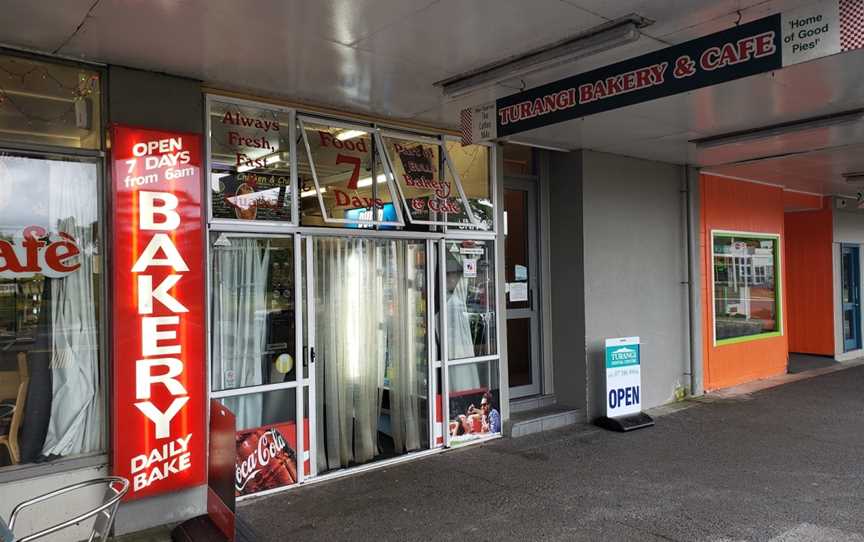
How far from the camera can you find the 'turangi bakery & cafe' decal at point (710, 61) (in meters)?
3.16

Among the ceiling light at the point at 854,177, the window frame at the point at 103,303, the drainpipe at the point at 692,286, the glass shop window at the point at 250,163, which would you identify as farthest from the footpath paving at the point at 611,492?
the ceiling light at the point at 854,177

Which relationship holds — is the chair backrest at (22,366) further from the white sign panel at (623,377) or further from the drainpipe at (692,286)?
the drainpipe at (692,286)

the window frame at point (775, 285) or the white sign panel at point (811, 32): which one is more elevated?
the white sign panel at point (811, 32)

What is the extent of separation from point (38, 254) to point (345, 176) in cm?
242

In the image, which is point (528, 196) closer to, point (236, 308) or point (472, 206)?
point (472, 206)

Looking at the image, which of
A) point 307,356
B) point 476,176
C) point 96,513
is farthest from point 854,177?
point 96,513

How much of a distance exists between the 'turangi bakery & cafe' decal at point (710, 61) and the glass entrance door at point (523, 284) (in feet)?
9.50

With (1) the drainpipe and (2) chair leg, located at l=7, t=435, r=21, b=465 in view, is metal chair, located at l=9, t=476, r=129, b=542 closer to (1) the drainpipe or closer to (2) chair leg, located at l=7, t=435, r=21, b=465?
(2) chair leg, located at l=7, t=435, r=21, b=465

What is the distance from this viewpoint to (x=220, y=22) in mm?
3670

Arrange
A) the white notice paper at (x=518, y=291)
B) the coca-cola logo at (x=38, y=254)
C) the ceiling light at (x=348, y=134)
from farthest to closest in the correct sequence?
the white notice paper at (x=518, y=291)
the ceiling light at (x=348, y=134)
the coca-cola logo at (x=38, y=254)

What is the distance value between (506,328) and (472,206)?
1.38 m

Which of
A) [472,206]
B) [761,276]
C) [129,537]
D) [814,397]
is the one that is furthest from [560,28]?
[761,276]

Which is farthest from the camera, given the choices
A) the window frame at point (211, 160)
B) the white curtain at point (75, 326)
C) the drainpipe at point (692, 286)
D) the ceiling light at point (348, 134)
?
the drainpipe at point (692, 286)

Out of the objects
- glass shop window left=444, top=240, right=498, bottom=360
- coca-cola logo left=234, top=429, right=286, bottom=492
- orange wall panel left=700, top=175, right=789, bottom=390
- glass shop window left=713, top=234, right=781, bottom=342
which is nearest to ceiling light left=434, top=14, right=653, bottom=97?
glass shop window left=444, top=240, right=498, bottom=360
